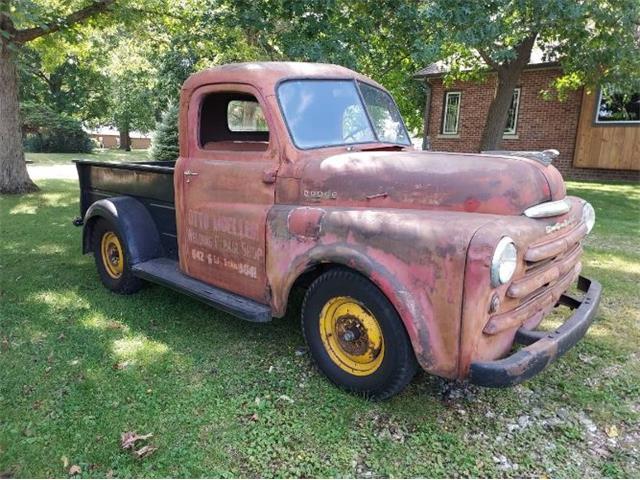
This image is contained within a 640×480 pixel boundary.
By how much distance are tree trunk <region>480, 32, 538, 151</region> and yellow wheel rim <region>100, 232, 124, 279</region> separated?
34.7 ft

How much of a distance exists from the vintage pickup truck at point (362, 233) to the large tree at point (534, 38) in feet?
12.8

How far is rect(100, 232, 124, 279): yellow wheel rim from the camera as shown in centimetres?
491

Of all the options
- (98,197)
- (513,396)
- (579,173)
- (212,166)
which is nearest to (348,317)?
(513,396)

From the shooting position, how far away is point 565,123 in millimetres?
15266

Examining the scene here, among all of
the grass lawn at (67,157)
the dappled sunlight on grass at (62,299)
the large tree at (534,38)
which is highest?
the large tree at (534,38)

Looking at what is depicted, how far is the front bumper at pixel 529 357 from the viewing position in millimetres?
2535

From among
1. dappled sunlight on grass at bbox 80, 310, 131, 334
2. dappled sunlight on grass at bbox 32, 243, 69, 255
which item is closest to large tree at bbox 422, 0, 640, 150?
dappled sunlight on grass at bbox 80, 310, 131, 334

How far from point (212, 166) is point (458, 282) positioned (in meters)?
2.13

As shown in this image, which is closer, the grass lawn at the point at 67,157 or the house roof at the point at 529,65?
the house roof at the point at 529,65

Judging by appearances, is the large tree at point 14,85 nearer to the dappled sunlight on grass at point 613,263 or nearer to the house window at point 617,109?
the dappled sunlight on grass at point 613,263

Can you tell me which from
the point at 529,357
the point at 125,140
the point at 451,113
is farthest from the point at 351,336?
the point at 125,140

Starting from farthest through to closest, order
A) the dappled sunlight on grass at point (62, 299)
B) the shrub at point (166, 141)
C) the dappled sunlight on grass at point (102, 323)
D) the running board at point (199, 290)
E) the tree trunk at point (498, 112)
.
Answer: the shrub at point (166, 141)
the tree trunk at point (498, 112)
the dappled sunlight on grass at point (62, 299)
the dappled sunlight on grass at point (102, 323)
the running board at point (199, 290)

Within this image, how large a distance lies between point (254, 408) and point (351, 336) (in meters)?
0.73

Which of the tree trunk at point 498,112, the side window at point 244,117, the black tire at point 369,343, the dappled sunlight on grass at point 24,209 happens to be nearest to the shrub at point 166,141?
the dappled sunlight on grass at point 24,209
